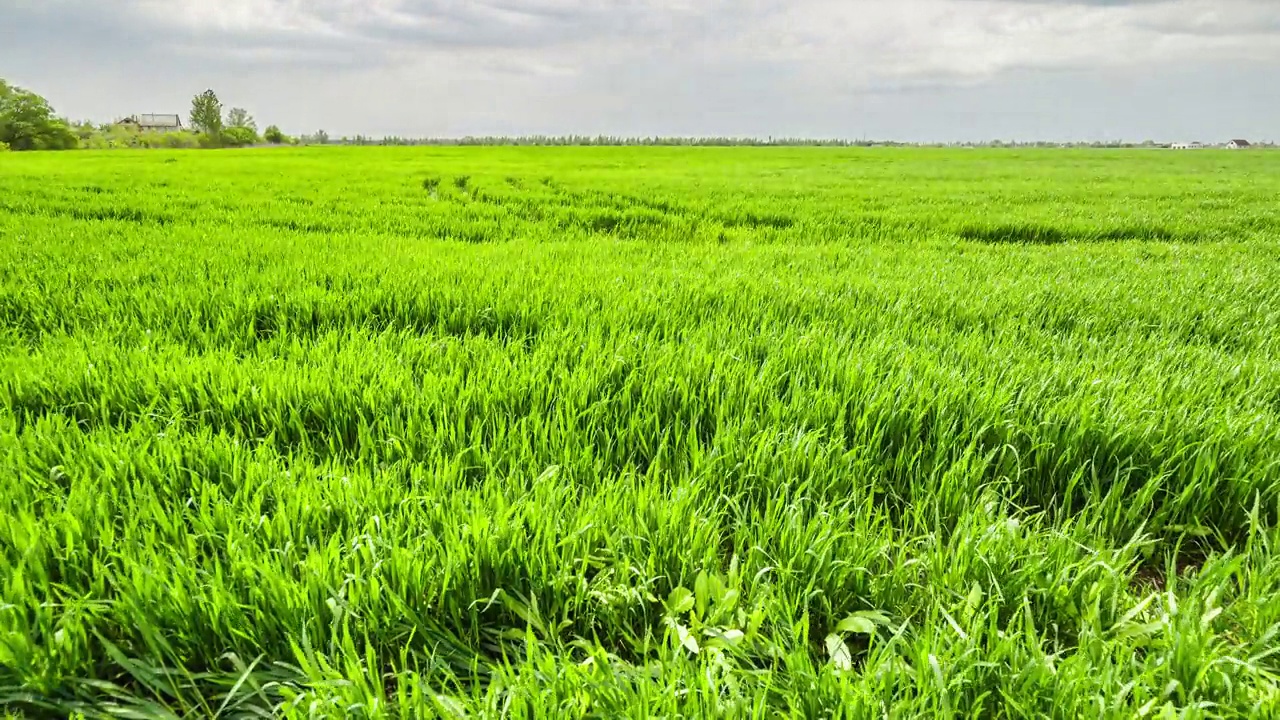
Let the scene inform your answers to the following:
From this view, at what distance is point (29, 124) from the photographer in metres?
65.5

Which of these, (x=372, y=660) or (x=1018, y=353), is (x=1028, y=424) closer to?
(x=1018, y=353)

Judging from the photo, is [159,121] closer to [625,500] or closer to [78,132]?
[78,132]

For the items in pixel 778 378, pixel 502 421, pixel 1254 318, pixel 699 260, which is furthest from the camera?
pixel 699 260

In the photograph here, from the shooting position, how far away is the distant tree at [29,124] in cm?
6525

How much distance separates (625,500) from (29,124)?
94.0 metres

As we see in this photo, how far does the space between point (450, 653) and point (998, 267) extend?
5799 millimetres

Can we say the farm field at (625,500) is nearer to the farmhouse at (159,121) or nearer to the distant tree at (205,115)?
the distant tree at (205,115)

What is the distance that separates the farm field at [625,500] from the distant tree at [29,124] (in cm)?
8947

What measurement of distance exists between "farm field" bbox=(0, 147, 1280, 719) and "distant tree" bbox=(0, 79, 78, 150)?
89.5 m

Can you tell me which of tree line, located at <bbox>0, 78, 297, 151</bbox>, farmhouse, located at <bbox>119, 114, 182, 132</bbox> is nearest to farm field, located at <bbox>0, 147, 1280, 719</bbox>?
tree line, located at <bbox>0, 78, 297, 151</bbox>

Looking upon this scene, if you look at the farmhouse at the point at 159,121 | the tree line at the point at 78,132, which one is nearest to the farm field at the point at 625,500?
the tree line at the point at 78,132

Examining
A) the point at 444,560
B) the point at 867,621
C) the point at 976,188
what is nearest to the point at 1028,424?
the point at 867,621

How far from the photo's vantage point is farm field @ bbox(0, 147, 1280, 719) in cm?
114

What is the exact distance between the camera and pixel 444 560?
1.34 metres
